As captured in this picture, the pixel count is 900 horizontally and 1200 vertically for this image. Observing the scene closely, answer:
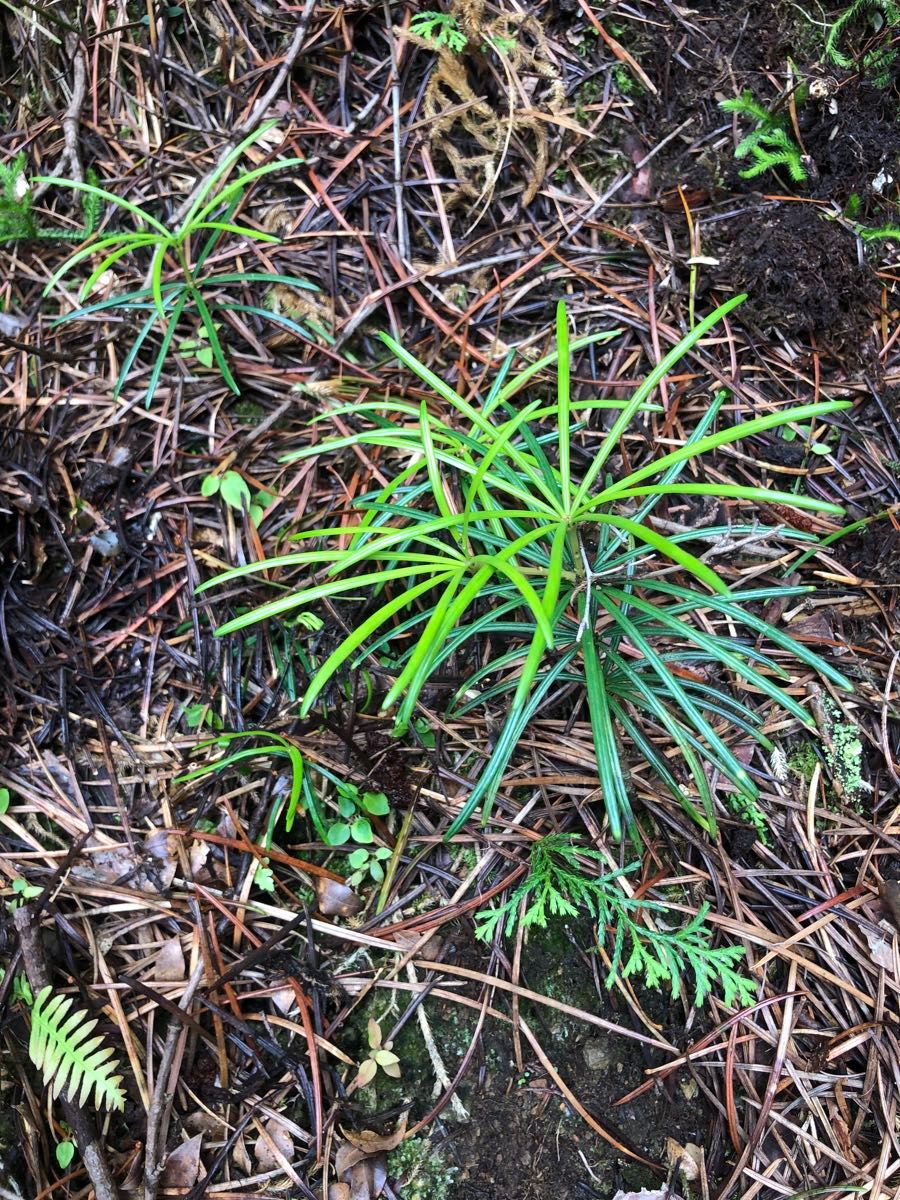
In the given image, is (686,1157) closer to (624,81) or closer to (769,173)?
(769,173)

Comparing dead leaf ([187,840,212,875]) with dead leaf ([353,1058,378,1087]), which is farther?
dead leaf ([187,840,212,875])

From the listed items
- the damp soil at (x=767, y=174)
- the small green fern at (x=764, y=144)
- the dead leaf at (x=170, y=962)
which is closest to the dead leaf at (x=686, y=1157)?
the dead leaf at (x=170, y=962)

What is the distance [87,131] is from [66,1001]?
2.66 meters

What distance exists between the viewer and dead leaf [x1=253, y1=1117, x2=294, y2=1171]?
1.92 m

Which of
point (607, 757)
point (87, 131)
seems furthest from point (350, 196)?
point (607, 757)

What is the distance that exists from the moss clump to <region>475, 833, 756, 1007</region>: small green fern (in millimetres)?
534

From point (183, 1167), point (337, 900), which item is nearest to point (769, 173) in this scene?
point (337, 900)

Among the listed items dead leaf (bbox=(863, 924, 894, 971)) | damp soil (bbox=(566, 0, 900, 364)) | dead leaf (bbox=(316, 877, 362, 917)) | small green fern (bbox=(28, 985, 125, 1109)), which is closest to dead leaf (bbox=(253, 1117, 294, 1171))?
small green fern (bbox=(28, 985, 125, 1109))

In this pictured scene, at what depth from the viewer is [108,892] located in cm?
212

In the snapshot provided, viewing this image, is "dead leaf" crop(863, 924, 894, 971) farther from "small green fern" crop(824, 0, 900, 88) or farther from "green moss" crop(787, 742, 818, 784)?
"small green fern" crop(824, 0, 900, 88)

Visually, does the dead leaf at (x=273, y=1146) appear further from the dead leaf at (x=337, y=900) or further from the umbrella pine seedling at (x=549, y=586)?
the umbrella pine seedling at (x=549, y=586)

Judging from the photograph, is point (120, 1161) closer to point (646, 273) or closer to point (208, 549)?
point (208, 549)

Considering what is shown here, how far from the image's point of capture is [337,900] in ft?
6.91

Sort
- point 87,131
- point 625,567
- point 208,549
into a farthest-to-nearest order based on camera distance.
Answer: point 87,131, point 208,549, point 625,567
